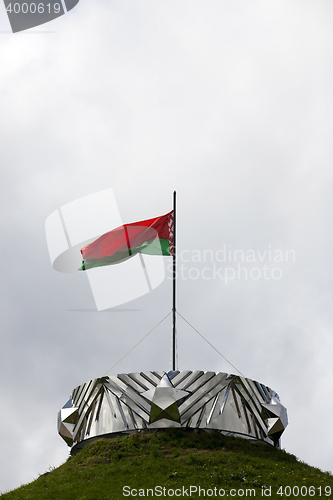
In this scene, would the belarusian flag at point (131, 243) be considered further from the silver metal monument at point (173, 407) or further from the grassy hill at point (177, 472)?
the grassy hill at point (177, 472)

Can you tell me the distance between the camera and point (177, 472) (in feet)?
67.3

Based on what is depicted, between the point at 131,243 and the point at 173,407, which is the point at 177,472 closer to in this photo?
the point at 173,407

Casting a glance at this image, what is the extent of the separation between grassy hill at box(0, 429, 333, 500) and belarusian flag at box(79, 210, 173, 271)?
885 cm

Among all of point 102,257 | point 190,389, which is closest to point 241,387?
point 190,389

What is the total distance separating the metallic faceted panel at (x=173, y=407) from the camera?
24.3m

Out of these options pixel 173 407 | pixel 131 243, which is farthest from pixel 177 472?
pixel 131 243

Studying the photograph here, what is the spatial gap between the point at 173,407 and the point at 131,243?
8579 millimetres

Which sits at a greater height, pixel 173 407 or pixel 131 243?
pixel 131 243

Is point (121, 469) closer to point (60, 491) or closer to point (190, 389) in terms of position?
point (60, 491)

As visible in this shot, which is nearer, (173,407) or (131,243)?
(173,407)

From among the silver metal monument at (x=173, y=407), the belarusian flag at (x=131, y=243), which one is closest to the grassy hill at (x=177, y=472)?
the silver metal monument at (x=173, y=407)

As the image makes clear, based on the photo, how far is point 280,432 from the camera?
26250mm

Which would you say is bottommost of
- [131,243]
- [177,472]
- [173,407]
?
[177,472]

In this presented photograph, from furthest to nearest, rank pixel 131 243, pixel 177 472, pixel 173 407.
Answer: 1. pixel 131 243
2. pixel 173 407
3. pixel 177 472
